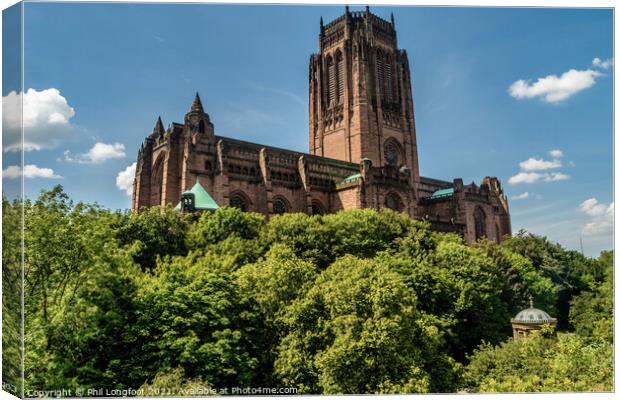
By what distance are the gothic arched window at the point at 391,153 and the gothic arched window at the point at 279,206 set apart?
2103 cm

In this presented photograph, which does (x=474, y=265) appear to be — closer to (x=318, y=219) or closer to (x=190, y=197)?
(x=318, y=219)

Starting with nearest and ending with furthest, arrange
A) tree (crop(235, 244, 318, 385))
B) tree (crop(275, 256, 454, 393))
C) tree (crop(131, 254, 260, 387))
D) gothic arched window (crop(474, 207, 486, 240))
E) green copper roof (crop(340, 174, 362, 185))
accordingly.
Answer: tree (crop(275, 256, 454, 393))
tree (crop(131, 254, 260, 387))
tree (crop(235, 244, 318, 385))
green copper roof (crop(340, 174, 362, 185))
gothic arched window (crop(474, 207, 486, 240))

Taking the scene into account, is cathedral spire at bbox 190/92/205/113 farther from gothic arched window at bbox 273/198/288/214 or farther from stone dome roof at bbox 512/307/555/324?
stone dome roof at bbox 512/307/555/324

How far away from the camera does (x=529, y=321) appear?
28.6 metres

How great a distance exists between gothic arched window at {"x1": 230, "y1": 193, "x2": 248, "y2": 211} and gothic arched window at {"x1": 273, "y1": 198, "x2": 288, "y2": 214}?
121 inches


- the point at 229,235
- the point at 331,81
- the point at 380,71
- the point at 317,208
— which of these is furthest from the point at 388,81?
the point at 229,235

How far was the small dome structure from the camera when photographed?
28156 millimetres

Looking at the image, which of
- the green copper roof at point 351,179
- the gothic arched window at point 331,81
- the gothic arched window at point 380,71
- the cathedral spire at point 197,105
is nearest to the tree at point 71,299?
the cathedral spire at point 197,105

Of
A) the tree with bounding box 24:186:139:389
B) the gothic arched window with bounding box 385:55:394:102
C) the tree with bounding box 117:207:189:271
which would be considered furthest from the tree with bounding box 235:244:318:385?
the gothic arched window with bounding box 385:55:394:102

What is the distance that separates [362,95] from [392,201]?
16.3m

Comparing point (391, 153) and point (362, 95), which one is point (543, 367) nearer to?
point (362, 95)

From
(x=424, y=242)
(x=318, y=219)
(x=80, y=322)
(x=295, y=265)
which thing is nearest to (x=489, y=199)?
(x=424, y=242)

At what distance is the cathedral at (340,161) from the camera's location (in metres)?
44.7

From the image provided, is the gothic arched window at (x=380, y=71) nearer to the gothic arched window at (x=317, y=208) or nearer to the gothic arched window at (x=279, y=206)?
the gothic arched window at (x=317, y=208)
